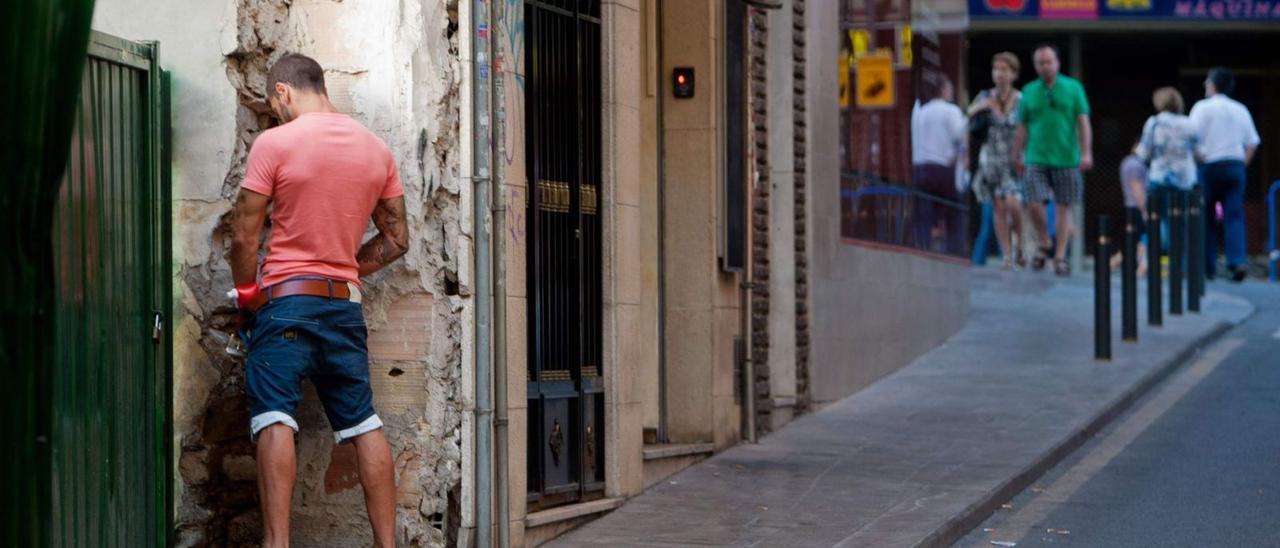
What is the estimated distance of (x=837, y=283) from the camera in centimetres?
1256

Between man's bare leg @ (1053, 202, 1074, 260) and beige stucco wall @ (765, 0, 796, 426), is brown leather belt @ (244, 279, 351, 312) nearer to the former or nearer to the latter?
beige stucco wall @ (765, 0, 796, 426)

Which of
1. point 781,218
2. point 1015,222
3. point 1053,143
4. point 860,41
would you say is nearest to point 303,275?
point 781,218

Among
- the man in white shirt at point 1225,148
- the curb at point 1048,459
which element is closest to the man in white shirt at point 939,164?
the curb at point 1048,459

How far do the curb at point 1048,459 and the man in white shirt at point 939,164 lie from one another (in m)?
1.93

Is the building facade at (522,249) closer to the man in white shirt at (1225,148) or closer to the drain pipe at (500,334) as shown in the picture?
the drain pipe at (500,334)

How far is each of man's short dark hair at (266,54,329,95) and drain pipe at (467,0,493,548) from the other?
77 centimetres

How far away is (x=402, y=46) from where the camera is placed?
23.8 feet

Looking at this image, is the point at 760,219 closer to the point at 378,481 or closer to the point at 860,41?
the point at 860,41

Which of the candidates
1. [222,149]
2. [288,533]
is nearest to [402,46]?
[222,149]

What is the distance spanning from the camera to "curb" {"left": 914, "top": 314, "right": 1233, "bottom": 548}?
825 centimetres

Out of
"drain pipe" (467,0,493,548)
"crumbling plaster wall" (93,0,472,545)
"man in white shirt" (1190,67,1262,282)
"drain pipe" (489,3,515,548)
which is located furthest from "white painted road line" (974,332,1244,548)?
"man in white shirt" (1190,67,1262,282)

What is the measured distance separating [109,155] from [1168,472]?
5.66m

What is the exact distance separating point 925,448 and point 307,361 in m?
4.57

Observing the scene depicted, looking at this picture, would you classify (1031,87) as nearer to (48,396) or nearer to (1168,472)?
(1168,472)
